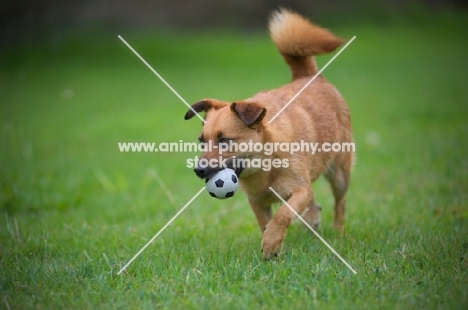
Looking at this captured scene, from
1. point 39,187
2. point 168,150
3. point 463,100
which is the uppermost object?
point 39,187

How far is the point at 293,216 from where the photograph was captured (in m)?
4.86

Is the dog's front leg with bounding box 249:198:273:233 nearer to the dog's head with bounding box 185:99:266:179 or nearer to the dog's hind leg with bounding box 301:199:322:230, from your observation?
the dog's head with bounding box 185:99:266:179

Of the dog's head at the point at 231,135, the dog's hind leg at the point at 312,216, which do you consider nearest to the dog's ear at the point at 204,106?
the dog's head at the point at 231,135

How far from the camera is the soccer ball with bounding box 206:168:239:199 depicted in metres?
4.53

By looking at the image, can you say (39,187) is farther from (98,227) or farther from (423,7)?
(423,7)

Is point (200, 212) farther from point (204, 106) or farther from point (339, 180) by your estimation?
point (204, 106)

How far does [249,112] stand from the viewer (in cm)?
477

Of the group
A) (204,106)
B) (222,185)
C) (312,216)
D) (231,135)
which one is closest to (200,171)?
(222,185)

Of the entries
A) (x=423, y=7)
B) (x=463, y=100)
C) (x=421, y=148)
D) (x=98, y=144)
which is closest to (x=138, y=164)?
(x=98, y=144)

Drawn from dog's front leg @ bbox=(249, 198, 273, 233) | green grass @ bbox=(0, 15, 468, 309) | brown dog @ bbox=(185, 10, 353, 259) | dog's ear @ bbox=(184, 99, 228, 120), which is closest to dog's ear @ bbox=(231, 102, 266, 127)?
brown dog @ bbox=(185, 10, 353, 259)

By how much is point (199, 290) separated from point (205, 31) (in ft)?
76.7

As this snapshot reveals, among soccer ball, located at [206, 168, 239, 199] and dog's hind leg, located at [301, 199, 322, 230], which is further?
dog's hind leg, located at [301, 199, 322, 230]

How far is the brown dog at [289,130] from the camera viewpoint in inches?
189

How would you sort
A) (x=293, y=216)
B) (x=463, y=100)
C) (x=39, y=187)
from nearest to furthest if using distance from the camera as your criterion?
(x=293, y=216)
(x=39, y=187)
(x=463, y=100)
